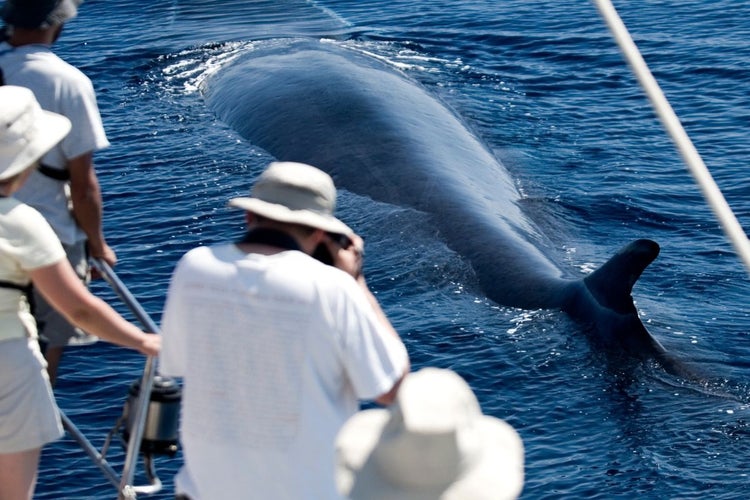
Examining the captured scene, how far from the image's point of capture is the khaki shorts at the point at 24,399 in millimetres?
5594

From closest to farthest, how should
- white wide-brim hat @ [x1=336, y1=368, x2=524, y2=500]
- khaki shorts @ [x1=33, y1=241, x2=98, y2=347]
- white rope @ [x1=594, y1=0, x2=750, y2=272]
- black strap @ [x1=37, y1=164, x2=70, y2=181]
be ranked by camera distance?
1. white wide-brim hat @ [x1=336, y1=368, x2=524, y2=500]
2. white rope @ [x1=594, y1=0, x2=750, y2=272]
3. black strap @ [x1=37, y1=164, x2=70, y2=181]
4. khaki shorts @ [x1=33, y1=241, x2=98, y2=347]

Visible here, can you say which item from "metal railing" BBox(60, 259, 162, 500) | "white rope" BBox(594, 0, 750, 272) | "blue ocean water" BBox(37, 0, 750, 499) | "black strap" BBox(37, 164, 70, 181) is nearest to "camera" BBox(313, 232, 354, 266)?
"white rope" BBox(594, 0, 750, 272)

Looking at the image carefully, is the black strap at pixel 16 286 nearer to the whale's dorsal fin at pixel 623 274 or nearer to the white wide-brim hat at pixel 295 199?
the white wide-brim hat at pixel 295 199

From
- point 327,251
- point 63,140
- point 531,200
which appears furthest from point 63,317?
point 531,200

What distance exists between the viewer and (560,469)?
1003 centimetres

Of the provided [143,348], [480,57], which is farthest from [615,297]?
[480,57]

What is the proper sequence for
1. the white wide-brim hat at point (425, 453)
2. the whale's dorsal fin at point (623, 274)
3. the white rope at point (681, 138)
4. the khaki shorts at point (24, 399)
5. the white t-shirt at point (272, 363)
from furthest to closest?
the whale's dorsal fin at point (623, 274), the khaki shorts at point (24, 399), the white t-shirt at point (272, 363), the white rope at point (681, 138), the white wide-brim hat at point (425, 453)

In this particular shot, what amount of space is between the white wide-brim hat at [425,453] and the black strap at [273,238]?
0.83 m

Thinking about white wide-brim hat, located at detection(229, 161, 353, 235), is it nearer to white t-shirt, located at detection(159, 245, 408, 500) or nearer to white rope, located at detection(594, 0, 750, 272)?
white t-shirt, located at detection(159, 245, 408, 500)

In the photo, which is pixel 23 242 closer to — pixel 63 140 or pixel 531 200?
pixel 63 140

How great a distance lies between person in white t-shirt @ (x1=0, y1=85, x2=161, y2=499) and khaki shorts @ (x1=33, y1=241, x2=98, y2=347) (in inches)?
31.8

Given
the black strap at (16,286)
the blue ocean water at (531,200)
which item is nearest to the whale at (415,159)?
the blue ocean water at (531,200)

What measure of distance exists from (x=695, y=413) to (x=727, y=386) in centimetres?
66

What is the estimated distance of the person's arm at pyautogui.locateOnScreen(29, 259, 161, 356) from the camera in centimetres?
529
